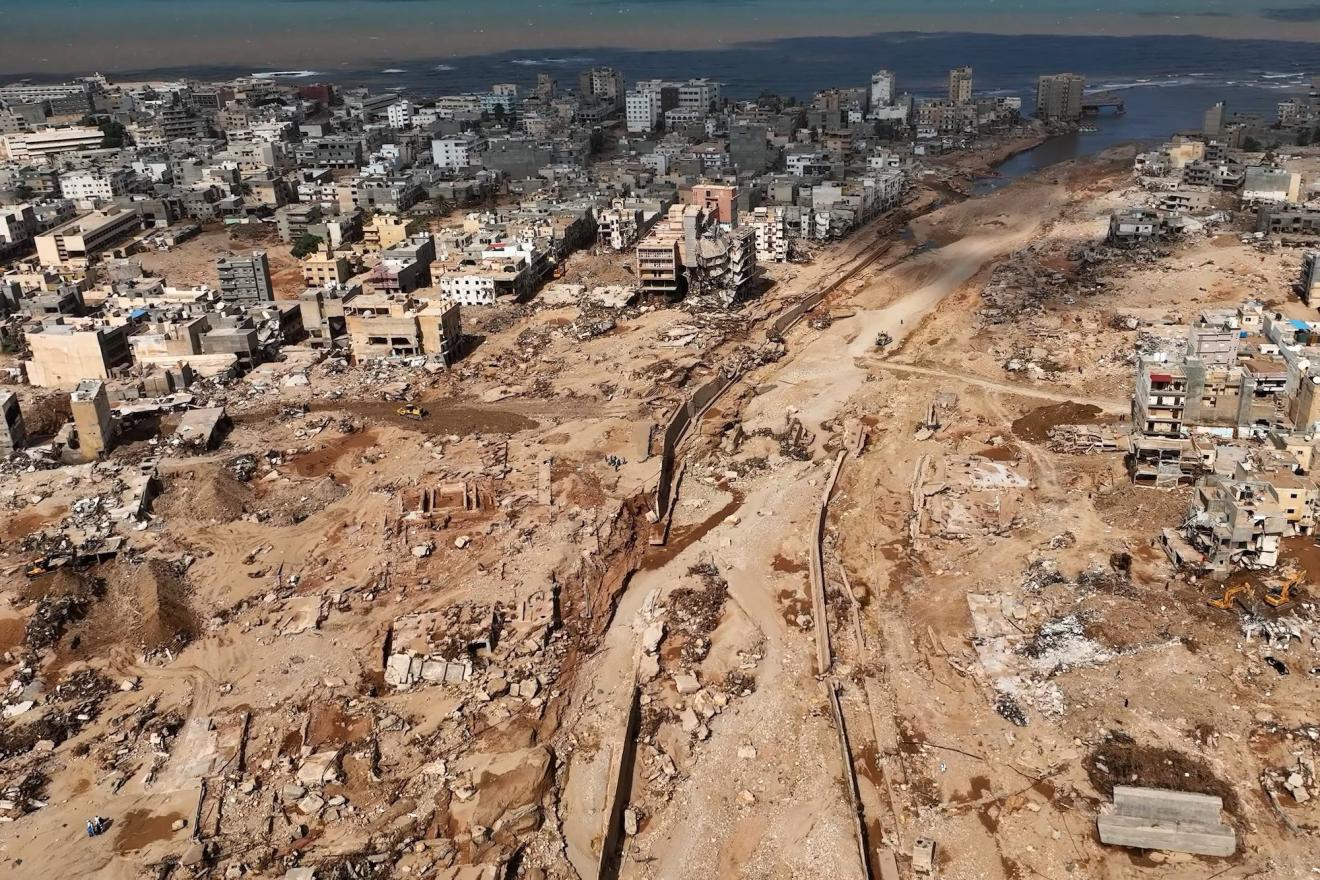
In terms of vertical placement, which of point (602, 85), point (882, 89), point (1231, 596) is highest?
point (602, 85)

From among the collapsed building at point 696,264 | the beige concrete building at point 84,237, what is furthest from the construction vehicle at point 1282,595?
the beige concrete building at point 84,237

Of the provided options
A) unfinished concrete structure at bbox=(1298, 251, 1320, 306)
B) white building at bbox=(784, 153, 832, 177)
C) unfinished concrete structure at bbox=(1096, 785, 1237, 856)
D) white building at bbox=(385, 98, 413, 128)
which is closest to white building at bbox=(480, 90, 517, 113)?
white building at bbox=(385, 98, 413, 128)

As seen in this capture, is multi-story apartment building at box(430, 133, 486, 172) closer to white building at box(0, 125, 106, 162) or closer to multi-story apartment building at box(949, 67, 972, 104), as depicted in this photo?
white building at box(0, 125, 106, 162)

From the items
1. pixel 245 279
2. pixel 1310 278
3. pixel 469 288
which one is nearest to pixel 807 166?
pixel 469 288

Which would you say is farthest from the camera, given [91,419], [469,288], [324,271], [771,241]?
[771,241]

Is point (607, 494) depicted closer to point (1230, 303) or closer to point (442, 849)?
point (442, 849)

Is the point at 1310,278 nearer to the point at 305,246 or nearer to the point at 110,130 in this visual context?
the point at 305,246
